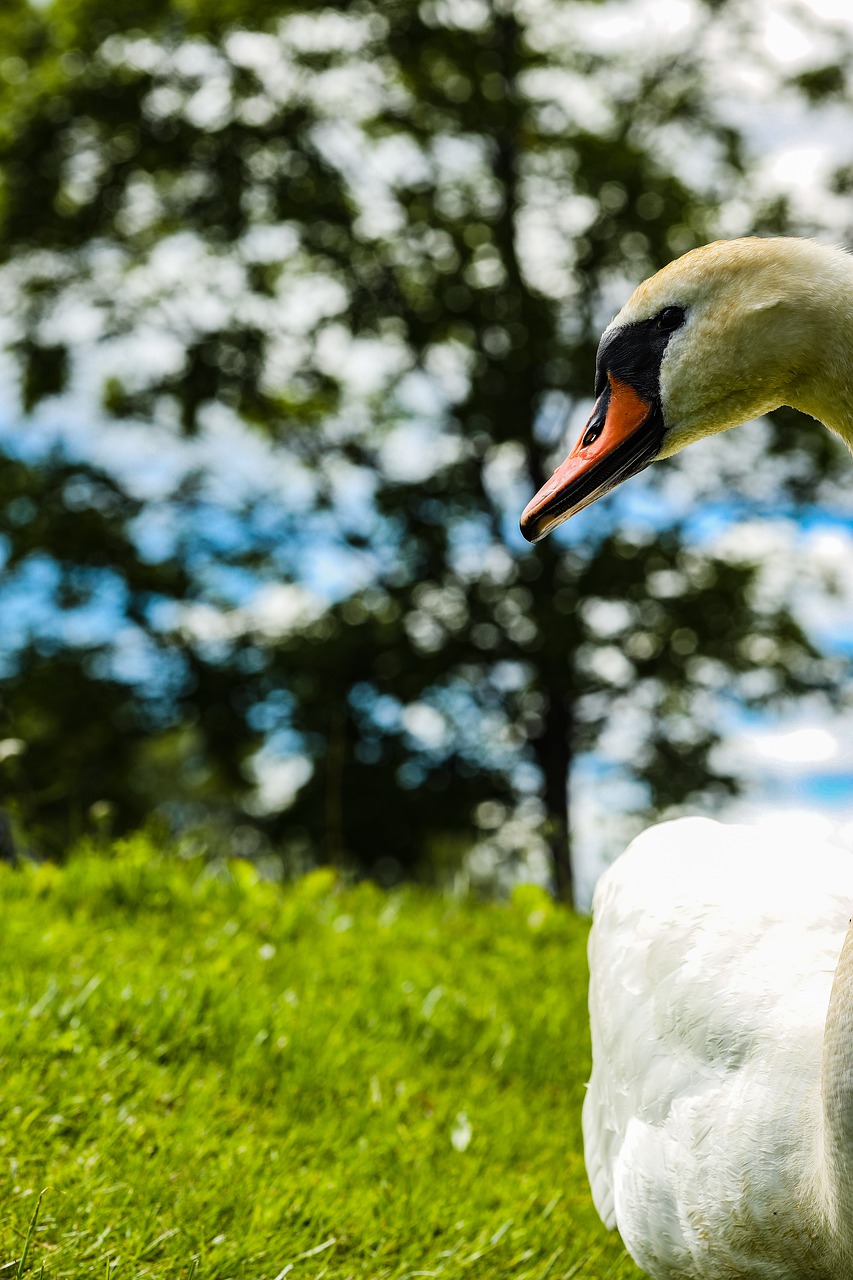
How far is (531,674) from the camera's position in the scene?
1380 cm

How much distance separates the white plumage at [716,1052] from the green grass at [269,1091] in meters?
0.48

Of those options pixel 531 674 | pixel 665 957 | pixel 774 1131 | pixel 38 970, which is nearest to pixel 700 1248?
pixel 774 1131

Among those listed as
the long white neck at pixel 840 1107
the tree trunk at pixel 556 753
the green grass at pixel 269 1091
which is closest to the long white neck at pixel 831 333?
the long white neck at pixel 840 1107

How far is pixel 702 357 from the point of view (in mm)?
2303

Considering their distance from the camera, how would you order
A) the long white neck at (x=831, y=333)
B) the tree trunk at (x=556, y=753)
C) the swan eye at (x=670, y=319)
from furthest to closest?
the tree trunk at (x=556, y=753)
the swan eye at (x=670, y=319)
the long white neck at (x=831, y=333)

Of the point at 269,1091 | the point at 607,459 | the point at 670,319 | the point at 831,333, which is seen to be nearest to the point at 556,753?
the point at 269,1091

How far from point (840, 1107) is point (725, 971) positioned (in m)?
0.50

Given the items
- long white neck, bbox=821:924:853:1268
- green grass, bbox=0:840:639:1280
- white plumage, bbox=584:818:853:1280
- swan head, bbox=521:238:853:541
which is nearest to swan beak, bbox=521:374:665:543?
swan head, bbox=521:238:853:541

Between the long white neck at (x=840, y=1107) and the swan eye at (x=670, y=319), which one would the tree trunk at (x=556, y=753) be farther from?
the long white neck at (x=840, y=1107)

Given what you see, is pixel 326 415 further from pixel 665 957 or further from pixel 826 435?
pixel 665 957

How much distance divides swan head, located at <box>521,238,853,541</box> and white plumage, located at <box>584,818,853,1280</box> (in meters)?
0.91

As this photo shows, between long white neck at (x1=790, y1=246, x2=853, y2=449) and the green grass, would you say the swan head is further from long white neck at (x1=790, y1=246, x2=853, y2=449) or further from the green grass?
the green grass

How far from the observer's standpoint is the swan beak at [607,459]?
2.43 m

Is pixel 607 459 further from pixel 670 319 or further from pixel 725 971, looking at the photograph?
pixel 725 971
